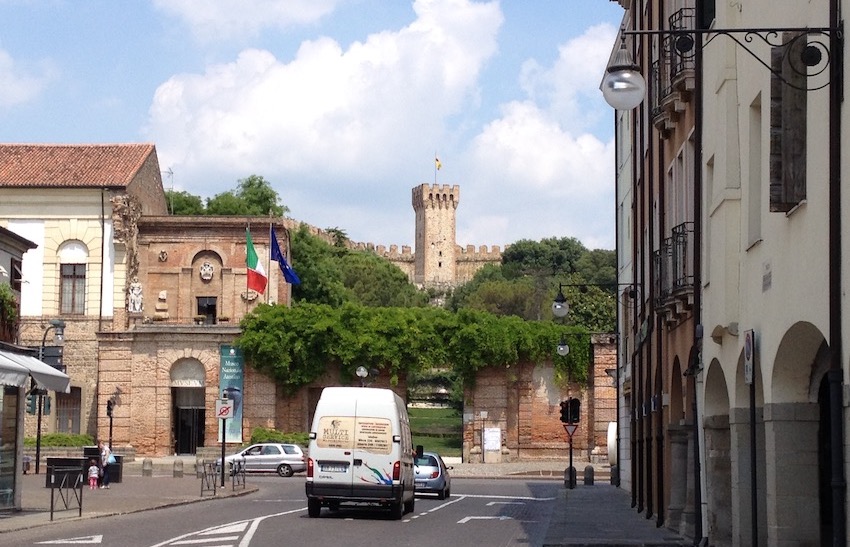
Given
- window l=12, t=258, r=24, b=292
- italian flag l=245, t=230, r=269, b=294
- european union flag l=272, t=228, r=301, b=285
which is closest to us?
window l=12, t=258, r=24, b=292

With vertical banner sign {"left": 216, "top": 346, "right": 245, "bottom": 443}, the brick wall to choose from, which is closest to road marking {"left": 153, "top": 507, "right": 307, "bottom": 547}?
vertical banner sign {"left": 216, "top": 346, "right": 245, "bottom": 443}

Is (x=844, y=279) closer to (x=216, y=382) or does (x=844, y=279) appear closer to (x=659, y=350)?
(x=659, y=350)

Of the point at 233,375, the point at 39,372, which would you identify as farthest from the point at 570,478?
the point at 233,375

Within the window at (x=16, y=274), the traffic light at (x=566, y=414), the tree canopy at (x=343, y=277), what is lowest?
the traffic light at (x=566, y=414)

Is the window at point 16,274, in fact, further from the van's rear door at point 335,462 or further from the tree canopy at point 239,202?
the tree canopy at point 239,202

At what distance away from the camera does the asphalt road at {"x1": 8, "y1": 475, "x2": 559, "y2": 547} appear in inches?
884

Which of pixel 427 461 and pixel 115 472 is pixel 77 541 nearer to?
pixel 427 461

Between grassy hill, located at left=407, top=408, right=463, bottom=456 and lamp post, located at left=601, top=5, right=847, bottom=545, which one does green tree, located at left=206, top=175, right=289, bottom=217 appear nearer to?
grassy hill, located at left=407, top=408, right=463, bottom=456

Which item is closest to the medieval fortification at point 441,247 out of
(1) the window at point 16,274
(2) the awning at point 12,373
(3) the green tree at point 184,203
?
(3) the green tree at point 184,203

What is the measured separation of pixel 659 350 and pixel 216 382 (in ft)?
133

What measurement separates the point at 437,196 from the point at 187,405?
101 m

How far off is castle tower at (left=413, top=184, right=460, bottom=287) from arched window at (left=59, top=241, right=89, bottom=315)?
97843 millimetres

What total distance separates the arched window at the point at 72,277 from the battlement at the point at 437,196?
9839 centimetres

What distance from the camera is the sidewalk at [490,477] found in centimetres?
2434
